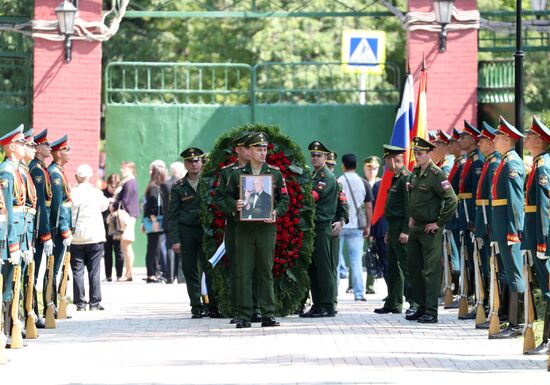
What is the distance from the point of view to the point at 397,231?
18031mm

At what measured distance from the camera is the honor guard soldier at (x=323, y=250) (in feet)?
59.0

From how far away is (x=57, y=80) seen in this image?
947 inches

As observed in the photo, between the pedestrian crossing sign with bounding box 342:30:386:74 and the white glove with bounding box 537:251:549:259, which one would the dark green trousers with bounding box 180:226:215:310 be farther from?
the pedestrian crossing sign with bounding box 342:30:386:74

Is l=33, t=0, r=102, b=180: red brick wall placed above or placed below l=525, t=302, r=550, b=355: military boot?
above

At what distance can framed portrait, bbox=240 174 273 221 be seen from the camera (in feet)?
53.4

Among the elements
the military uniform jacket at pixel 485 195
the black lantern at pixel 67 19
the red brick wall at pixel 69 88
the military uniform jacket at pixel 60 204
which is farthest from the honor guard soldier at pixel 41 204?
the red brick wall at pixel 69 88

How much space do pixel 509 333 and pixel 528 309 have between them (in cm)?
123

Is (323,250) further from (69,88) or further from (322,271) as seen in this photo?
(69,88)

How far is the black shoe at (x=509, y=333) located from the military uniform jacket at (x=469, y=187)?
8.67 feet

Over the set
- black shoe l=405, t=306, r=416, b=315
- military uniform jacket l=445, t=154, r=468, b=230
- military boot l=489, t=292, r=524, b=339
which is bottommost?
black shoe l=405, t=306, r=416, b=315

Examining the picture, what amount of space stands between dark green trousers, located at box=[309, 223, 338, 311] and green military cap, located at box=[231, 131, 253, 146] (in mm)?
1444

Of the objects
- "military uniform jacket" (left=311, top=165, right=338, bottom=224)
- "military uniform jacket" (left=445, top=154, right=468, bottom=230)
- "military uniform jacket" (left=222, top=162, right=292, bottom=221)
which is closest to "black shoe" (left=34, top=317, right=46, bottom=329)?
"military uniform jacket" (left=222, top=162, right=292, bottom=221)

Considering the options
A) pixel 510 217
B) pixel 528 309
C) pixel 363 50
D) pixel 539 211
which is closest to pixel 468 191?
pixel 510 217

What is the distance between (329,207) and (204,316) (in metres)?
1.94
